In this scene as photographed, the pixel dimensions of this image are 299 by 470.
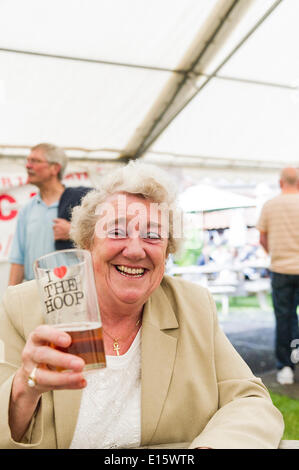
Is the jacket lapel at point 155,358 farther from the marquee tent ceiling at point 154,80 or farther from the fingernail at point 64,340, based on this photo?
the marquee tent ceiling at point 154,80

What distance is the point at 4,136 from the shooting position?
5.41m

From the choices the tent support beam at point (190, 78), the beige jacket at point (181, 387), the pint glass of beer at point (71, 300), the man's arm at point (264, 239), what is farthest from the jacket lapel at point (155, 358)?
the tent support beam at point (190, 78)

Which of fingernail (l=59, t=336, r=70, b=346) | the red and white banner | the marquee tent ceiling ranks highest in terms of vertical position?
the marquee tent ceiling

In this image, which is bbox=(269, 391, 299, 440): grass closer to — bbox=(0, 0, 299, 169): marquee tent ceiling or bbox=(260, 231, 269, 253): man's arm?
bbox=(260, 231, 269, 253): man's arm

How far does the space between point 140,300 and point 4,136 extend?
4710mm

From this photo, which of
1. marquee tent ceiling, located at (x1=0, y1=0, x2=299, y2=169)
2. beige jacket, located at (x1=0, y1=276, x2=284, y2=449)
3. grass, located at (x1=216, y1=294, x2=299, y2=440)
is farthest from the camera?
marquee tent ceiling, located at (x1=0, y1=0, x2=299, y2=169)

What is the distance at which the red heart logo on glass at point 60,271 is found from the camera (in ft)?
2.63

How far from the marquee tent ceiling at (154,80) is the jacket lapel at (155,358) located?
126 inches

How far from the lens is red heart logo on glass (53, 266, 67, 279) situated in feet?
2.63

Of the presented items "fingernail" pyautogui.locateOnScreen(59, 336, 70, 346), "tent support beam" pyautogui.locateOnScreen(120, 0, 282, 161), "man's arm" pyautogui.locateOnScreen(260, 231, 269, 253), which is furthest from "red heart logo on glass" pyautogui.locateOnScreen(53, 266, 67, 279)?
"tent support beam" pyautogui.locateOnScreen(120, 0, 282, 161)

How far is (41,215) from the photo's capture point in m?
2.80

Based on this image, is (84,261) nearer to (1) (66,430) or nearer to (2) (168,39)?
(1) (66,430)

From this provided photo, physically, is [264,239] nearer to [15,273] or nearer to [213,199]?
[15,273]
